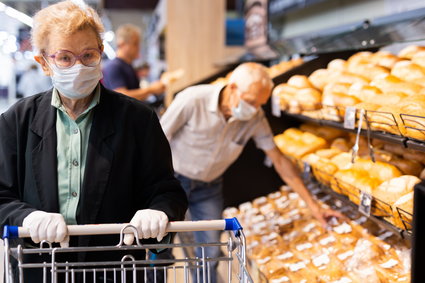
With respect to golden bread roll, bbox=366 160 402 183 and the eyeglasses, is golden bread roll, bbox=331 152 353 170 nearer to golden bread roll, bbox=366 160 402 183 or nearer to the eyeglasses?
golden bread roll, bbox=366 160 402 183

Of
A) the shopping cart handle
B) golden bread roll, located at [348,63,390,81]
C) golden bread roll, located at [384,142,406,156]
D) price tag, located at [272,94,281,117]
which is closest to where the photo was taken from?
the shopping cart handle

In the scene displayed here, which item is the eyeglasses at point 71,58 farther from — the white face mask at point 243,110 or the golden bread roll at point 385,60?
the golden bread roll at point 385,60

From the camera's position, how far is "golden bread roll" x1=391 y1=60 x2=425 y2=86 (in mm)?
2529

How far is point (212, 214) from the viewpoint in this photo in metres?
3.34

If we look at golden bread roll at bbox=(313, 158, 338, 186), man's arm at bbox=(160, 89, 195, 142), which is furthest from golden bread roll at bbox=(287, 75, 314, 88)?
man's arm at bbox=(160, 89, 195, 142)

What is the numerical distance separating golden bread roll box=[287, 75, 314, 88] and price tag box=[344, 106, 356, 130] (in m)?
0.98

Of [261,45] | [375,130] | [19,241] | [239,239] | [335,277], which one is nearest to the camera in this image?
[239,239]

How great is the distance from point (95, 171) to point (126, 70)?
369 cm

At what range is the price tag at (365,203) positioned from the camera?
2242 mm

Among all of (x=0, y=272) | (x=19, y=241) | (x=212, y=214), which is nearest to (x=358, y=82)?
(x=212, y=214)

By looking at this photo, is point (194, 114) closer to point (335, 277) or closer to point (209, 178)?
point (209, 178)

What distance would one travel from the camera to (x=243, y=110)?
283 cm

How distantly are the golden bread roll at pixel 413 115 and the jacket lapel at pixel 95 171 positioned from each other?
40.6 inches

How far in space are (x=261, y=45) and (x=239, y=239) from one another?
4721mm
